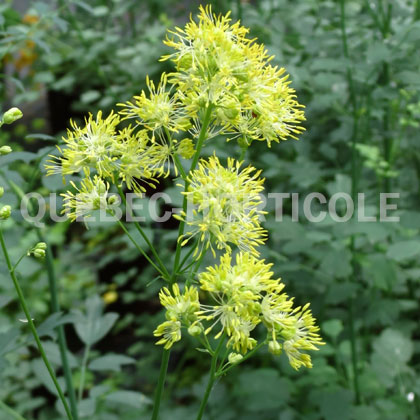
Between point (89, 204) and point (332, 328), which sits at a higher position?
point (89, 204)

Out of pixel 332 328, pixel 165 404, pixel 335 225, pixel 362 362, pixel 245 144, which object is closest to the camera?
pixel 245 144

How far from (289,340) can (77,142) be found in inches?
18.5

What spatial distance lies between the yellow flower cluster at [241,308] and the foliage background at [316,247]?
0.39 m

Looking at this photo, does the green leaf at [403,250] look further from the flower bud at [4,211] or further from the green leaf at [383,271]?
the flower bud at [4,211]

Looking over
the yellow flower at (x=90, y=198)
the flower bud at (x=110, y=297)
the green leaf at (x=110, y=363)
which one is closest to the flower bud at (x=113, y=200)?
the yellow flower at (x=90, y=198)

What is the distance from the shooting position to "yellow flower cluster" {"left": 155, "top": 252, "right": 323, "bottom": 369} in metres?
0.79

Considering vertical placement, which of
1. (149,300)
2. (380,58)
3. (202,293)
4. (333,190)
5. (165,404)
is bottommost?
(165,404)

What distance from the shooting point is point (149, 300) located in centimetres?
321

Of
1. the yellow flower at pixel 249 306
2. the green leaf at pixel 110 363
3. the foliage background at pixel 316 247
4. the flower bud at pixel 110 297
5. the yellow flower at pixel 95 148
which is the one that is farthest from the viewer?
the flower bud at pixel 110 297

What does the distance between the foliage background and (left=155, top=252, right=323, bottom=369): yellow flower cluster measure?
15.4 inches

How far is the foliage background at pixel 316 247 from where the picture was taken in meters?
1.56

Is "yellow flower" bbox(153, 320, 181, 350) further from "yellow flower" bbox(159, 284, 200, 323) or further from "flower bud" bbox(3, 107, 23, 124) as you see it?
"flower bud" bbox(3, 107, 23, 124)

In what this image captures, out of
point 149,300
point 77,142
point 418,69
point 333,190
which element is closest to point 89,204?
point 77,142

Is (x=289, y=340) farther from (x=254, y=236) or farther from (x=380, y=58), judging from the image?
(x=380, y=58)
